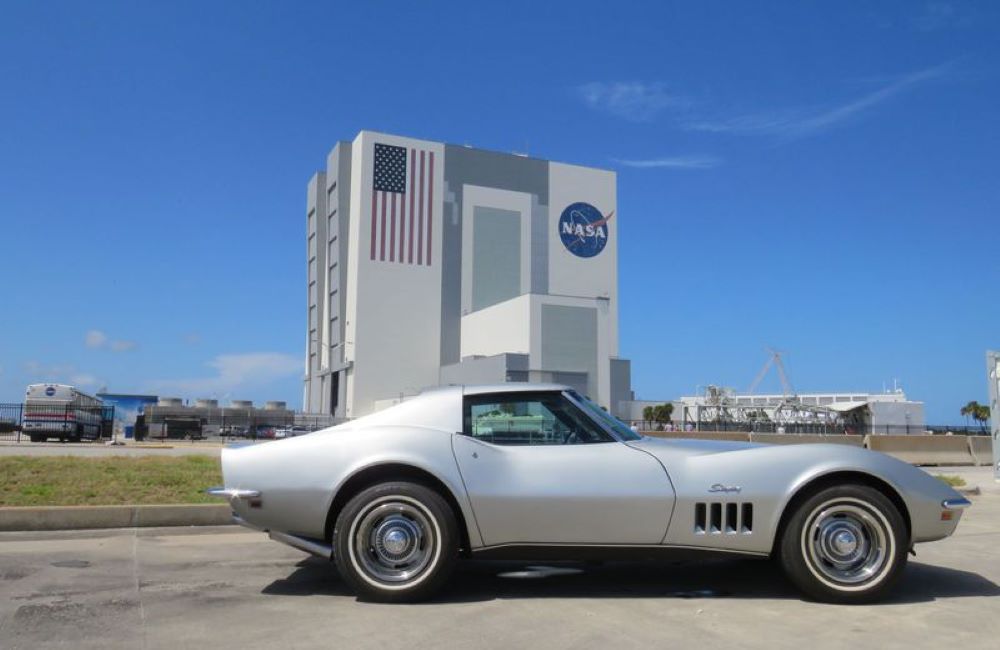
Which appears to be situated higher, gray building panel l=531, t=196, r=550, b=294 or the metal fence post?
gray building panel l=531, t=196, r=550, b=294

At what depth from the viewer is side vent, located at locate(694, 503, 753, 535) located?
15.8ft

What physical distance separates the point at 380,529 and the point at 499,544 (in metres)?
0.74

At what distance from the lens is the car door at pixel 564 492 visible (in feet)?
15.7

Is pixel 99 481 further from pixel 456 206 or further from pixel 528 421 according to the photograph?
pixel 456 206

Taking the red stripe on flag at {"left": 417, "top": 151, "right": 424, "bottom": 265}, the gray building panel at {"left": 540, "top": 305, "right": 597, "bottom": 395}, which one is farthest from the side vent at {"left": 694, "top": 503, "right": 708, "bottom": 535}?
the red stripe on flag at {"left": 417, "top": 151, "right": 424, "bottom": 265}

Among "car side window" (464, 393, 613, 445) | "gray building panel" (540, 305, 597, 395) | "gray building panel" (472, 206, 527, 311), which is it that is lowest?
"car side window" (464, 393, 613, 445)

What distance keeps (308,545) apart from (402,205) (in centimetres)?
6376

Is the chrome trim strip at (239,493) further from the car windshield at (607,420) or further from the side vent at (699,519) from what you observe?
the side vent at (699,519)

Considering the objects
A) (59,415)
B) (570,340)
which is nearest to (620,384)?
(570,340)

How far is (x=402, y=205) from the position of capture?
67.2 meters

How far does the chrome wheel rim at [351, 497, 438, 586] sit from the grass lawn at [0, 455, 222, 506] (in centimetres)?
417

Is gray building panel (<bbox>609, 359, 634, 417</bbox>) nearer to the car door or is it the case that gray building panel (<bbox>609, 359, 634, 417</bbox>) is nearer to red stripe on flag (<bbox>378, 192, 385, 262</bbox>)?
red stripe on flag (<bbox>378, 192, 385, 262</bbox>)

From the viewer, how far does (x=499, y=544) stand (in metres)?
4.84

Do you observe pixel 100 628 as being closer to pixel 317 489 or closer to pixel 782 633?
pixel 317 489
